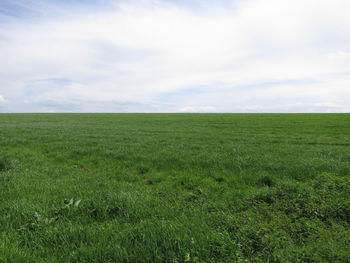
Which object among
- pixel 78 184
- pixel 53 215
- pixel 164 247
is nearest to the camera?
pixel 164 247

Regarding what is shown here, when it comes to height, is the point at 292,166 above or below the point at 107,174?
above

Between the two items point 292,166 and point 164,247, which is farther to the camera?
point 292,166

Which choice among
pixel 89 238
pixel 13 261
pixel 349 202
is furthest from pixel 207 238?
pixel 349 202

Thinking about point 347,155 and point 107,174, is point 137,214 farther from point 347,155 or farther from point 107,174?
point 347,155

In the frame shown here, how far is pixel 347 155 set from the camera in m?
9.86

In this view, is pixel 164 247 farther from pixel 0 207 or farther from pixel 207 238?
pixel 0 207

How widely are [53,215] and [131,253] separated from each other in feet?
7.58

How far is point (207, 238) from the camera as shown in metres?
3.27

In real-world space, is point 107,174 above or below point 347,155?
below

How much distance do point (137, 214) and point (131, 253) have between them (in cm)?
136

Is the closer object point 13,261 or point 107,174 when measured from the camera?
point 13,261

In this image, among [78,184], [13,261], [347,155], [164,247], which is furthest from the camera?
[347,155]

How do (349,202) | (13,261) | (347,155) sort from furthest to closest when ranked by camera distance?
(347,155) < (349,202) < (13,261)

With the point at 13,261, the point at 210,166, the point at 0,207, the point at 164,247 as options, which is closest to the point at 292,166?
the point at 210,166
